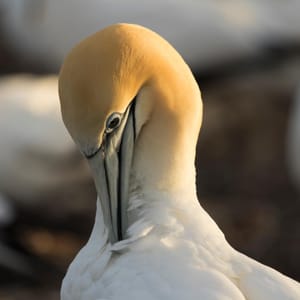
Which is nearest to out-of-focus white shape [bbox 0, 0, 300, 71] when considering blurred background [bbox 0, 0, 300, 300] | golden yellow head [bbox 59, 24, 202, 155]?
blurred background [bbox 0, 0, 300, 300]

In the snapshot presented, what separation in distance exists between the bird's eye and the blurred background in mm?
4483

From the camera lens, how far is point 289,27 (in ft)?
35.6

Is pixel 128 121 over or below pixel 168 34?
over

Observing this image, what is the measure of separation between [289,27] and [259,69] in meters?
0.46

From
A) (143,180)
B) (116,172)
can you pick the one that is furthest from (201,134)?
(116,172)

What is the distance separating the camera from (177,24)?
1073 centimetres

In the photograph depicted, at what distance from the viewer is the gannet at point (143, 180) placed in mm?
3195

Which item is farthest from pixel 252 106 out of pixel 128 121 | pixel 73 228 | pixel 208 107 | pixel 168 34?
pixel 128 121

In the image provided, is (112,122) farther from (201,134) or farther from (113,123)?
(201,134)

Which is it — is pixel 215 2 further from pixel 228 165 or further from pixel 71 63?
pixel 71 63

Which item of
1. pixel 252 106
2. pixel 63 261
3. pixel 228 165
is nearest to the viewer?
pixel 63 261

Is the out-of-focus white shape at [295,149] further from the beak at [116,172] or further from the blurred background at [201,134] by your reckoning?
the beak at [116,172]

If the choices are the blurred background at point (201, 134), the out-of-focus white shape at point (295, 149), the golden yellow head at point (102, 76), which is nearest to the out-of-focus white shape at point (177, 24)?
the blurred background at point (201, 134)

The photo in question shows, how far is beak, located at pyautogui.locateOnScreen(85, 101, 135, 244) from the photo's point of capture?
3311mm
